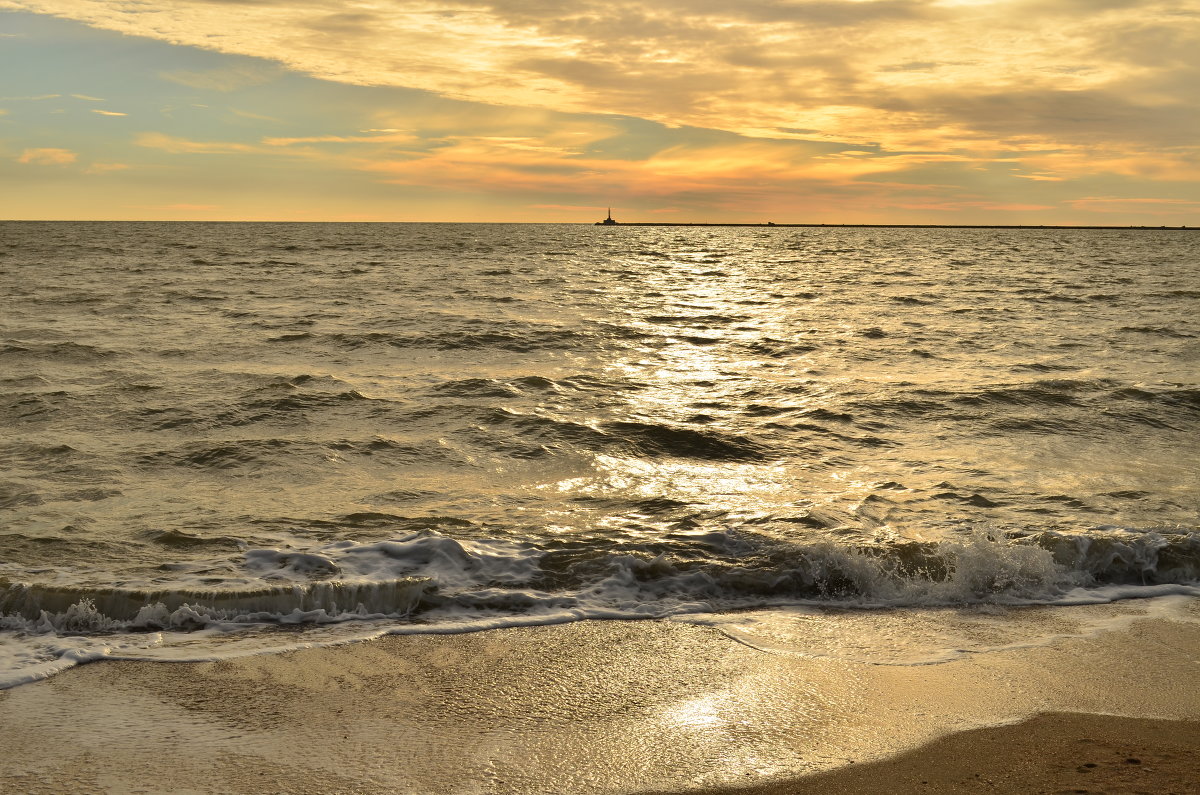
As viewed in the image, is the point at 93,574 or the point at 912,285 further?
the point at 912,285

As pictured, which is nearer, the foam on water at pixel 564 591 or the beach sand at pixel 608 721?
the beach sand at pixel 608 721

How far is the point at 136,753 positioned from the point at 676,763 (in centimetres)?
241

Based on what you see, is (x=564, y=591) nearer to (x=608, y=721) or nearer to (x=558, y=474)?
(x=608, y=721)

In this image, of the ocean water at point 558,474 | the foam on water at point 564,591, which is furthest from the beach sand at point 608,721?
the ocean water at point 558,474

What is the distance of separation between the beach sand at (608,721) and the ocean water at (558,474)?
60 centimetres

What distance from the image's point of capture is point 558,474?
31.0 ft

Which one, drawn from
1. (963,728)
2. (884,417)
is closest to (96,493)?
(963,728)

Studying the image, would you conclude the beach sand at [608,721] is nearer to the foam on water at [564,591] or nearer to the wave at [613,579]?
the foam on water at [564,591]

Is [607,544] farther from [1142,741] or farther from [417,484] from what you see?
[1142,741]

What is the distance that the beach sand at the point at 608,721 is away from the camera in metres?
3.78

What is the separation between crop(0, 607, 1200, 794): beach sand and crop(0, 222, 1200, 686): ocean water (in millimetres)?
603

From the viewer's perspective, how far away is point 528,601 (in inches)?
241

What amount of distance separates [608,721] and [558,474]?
17.1 feet

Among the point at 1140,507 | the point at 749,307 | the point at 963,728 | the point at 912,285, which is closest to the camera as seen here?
the point at 963,728
